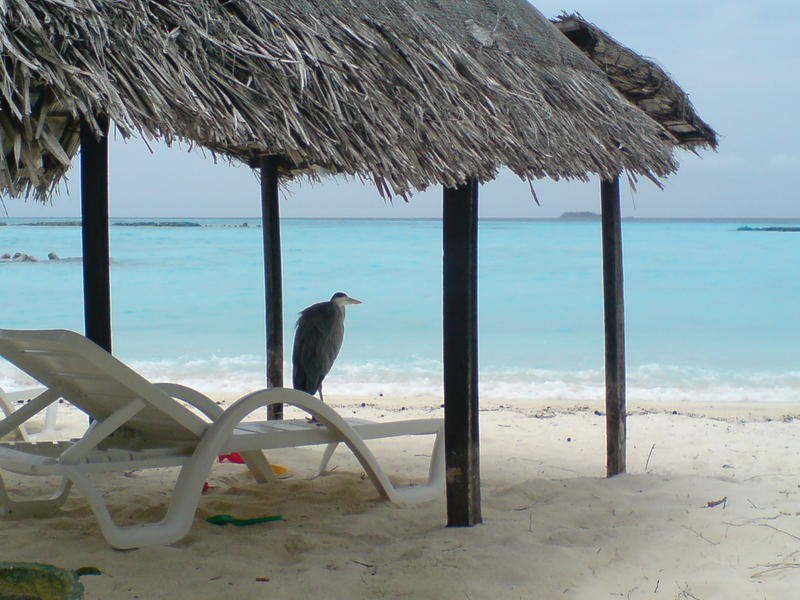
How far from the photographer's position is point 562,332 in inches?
545

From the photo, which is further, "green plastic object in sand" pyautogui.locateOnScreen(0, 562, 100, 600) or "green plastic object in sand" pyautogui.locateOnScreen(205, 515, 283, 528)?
"green plastic object in sand" pyautogui.locateOnScreen(205, 515, 283, 528)

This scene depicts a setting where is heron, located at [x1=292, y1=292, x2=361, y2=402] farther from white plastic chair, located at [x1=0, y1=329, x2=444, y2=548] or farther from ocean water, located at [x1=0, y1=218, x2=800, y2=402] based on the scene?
ocean water, located at [x1=0, y1=218, x2=800, y2=402]

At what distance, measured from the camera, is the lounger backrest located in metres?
2.58

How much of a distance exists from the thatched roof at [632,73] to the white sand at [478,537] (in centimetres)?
189

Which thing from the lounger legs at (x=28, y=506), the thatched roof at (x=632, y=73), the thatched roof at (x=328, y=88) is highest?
the thatched roof at (x=632, y=73)

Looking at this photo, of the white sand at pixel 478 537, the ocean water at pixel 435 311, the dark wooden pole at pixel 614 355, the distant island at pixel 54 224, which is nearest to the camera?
the white sand at pixel 478 537

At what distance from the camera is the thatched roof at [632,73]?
418 centimetres

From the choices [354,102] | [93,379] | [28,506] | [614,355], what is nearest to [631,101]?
[614,355]

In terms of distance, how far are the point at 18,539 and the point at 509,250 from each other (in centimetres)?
2976

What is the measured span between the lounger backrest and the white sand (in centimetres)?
41

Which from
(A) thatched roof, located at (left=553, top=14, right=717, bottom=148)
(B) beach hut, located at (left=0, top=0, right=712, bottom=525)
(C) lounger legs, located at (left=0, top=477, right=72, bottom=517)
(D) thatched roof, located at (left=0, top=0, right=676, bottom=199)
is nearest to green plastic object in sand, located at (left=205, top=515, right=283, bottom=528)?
(C) lounger legs, located at (left=0, top=477, right=72, bottom=517)

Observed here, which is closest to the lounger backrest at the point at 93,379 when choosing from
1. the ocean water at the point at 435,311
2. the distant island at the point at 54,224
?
the ocean water at the point at 435,311

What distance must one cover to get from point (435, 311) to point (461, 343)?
13.7 m

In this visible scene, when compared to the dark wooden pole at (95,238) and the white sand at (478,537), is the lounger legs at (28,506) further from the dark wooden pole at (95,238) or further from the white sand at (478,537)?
the dark wooden pole at (95,238)
